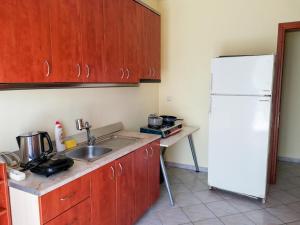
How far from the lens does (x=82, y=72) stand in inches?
75.9

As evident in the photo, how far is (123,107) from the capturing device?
309cm

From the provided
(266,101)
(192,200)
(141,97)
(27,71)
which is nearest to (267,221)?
(192,200)

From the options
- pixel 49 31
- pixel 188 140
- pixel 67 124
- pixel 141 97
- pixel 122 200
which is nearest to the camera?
pixel 49 31

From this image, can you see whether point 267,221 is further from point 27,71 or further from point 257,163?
point 27,71

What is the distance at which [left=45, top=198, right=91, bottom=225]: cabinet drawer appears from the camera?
1516 mm

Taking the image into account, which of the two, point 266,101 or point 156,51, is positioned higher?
point 156,51

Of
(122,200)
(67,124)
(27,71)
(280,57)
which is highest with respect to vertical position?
(280,57)

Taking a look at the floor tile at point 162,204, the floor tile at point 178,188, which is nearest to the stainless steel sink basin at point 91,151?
the floor tile at point 162,204

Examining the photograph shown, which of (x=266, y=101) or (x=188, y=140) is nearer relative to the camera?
(x=266, y=101)

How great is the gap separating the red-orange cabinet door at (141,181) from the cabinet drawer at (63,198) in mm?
651

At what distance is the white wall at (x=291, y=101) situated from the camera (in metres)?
4.05

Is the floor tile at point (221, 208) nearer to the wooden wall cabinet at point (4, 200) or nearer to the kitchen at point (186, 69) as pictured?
the kitchen at point (186, 69)

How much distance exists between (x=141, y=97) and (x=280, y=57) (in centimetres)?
188

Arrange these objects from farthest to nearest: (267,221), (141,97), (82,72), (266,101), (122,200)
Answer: (141,97), (266,101), (267,221), (122,200), (82,72)
